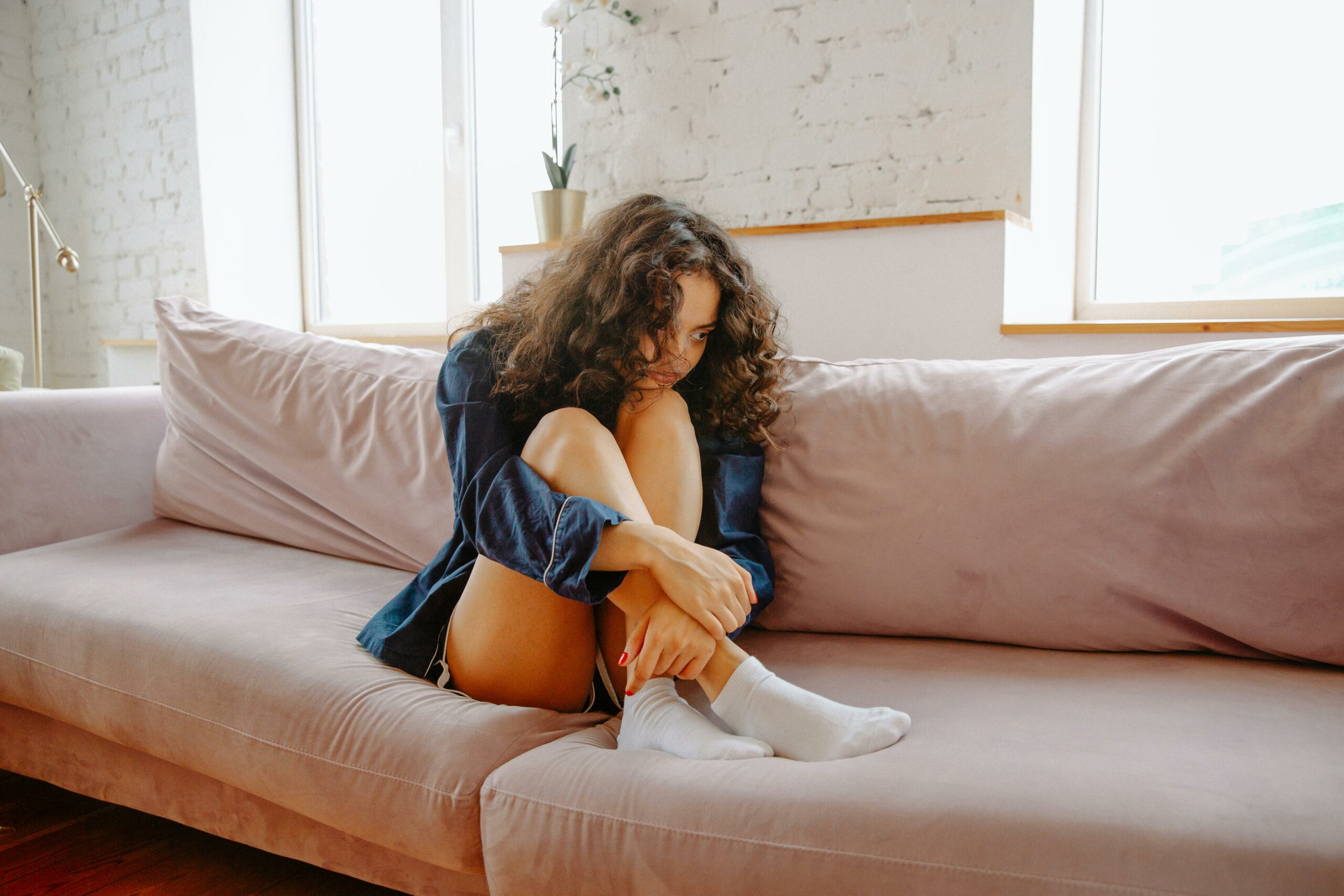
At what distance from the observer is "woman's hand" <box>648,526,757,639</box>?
3.23 ft

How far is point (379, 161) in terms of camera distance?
12.1 ft

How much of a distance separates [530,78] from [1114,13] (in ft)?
5.87

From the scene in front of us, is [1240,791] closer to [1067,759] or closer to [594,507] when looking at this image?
[1067,759]

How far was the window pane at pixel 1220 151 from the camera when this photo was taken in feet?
7.00

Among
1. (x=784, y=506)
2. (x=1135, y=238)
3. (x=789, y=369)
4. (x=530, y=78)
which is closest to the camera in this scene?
(x=784, y=506)

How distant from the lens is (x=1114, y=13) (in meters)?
2.37

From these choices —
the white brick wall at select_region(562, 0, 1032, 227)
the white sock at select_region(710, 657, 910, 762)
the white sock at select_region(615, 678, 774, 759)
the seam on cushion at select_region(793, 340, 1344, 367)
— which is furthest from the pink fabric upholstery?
the white brick wall at select_region(562, 0, 1032, 227)

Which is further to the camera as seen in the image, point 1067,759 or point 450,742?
point 450,742

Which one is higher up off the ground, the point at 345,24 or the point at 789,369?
the point at 345,24

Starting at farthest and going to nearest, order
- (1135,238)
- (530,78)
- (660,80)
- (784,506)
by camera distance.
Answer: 1. (530,78)
2. (660,80)
3. (1135,238)
4. (784,506)

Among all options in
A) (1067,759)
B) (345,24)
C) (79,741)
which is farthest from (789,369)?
(345,24)

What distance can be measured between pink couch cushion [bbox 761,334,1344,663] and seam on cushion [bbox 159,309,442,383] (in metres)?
0.70

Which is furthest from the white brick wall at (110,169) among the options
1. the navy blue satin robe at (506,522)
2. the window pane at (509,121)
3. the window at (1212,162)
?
the window at (1212,162)

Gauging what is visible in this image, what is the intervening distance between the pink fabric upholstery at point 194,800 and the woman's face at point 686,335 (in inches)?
23.8
